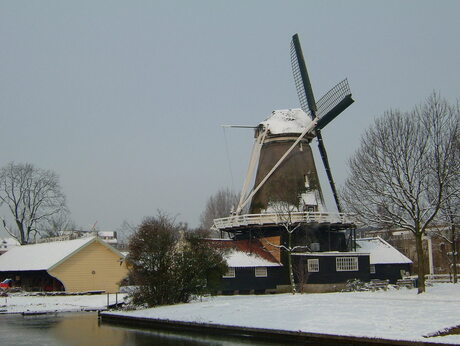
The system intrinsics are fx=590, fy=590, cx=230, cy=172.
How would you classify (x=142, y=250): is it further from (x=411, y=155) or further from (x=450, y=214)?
(x=450, y=214)

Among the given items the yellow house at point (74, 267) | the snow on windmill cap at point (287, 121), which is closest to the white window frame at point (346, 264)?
the snow on windmill cap at point (287, 121)

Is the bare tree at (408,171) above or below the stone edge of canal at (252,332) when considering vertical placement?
above

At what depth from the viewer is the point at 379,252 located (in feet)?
142

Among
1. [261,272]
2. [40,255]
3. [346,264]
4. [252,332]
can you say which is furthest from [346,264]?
[40,255]

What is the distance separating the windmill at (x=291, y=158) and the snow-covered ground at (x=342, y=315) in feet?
45.8

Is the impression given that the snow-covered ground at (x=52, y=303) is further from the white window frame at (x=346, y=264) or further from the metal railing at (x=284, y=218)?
the white window frame at (x=346, y=264)

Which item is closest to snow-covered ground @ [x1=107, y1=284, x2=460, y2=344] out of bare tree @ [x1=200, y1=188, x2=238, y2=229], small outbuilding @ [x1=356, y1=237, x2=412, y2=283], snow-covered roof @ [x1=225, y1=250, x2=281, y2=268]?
snow-covered roof @ [x1=225, y1=250, x2=281, y2=268]

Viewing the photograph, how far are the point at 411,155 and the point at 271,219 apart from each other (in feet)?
39.4

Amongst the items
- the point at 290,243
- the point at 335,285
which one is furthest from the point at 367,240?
the point at 290,243

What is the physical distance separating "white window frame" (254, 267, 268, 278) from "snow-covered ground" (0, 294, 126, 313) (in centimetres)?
848

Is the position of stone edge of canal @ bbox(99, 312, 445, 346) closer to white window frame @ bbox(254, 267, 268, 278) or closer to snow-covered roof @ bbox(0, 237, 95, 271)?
white window frame @ bbox(254, 267, 268, 278)

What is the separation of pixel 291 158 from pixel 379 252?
33.2 ft

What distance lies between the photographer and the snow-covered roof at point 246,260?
36.4 meters

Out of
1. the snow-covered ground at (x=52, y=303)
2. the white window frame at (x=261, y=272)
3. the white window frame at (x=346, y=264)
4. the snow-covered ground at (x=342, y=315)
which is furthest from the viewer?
the white window frame at (x=346, y=264)
